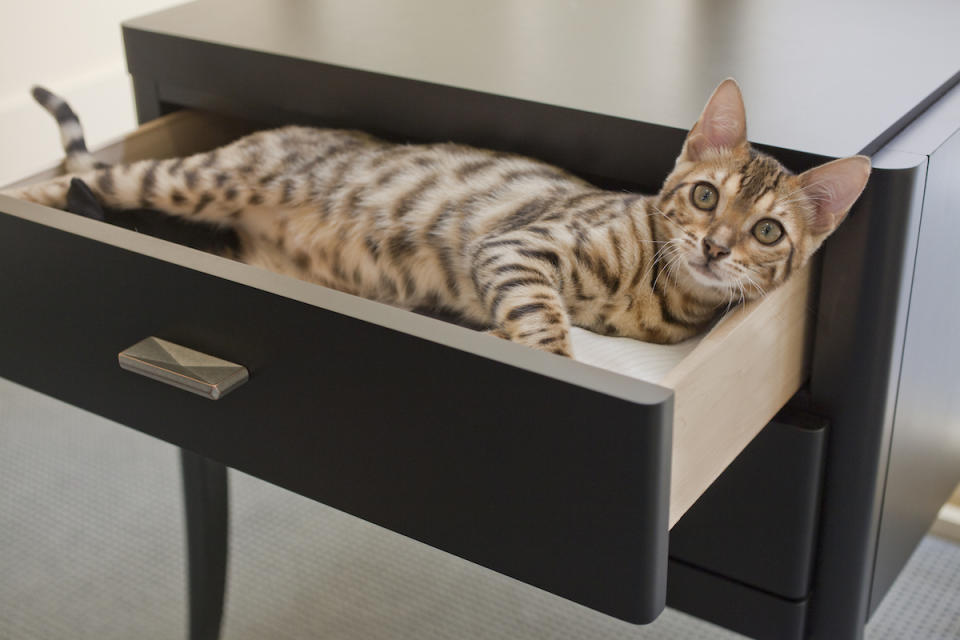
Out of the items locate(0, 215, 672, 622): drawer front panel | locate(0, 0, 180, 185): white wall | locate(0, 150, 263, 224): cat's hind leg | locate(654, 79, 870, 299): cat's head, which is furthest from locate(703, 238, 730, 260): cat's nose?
locate(0, 0, 180, 185): white wall

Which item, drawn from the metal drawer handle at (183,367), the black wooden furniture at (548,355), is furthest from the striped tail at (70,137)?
the metal drawer handle at (183,367)

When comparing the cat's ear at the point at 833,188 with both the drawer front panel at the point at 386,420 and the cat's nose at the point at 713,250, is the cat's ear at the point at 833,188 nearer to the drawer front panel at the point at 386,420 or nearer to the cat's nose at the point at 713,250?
the cat's nose at the point at 713,250

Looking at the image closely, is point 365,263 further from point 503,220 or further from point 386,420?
point 386,420

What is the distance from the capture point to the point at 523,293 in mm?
933

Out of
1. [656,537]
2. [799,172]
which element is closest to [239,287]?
[656,537]

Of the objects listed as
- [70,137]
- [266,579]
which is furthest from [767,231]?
[266,579]

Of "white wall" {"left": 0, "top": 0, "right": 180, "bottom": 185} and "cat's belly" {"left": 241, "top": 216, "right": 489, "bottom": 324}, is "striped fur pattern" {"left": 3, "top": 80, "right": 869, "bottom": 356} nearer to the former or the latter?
"cat's belly" {"left": 241, "top": 216, "right": 489, "bottom": 324}

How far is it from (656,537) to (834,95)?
50cm

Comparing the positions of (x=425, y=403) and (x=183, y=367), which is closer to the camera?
(x=425, y=403)

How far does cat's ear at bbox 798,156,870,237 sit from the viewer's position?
78 centimetres

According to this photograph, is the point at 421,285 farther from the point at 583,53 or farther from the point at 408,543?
the point at 408,543

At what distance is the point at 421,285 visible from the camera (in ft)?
3.76

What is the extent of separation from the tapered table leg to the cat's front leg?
48 centimetres

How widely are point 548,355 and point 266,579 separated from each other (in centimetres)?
105
